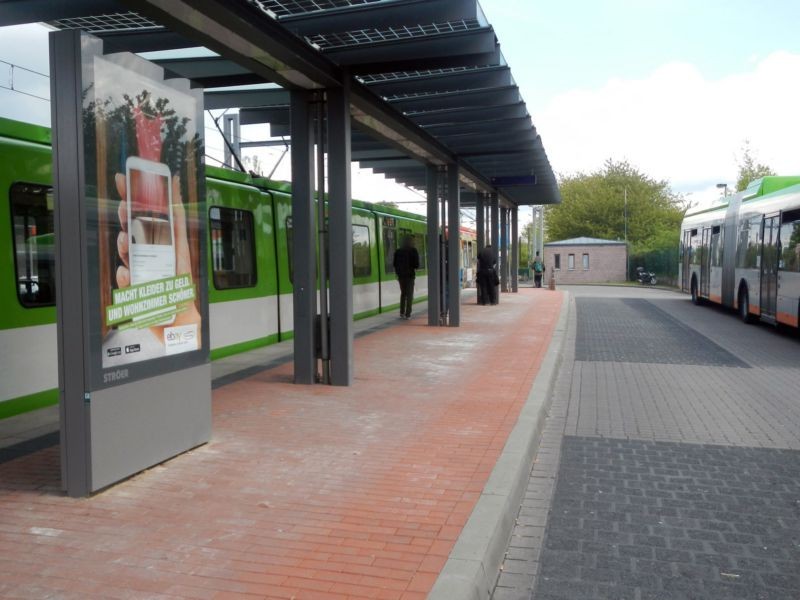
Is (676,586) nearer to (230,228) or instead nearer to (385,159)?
(230,228)

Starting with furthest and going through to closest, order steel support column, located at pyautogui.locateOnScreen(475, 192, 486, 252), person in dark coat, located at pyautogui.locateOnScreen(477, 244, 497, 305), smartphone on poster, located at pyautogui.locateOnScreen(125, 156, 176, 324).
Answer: steel support column, located at pyautogui.locateOnScreen(475, 192, 486, 252), person in dark coat, located at pyautogui.locateOnScreen(477, 244, 497, 305), smartphone on poster, located at pyautogui.locateOnScreen(125, 156, 176, 324)

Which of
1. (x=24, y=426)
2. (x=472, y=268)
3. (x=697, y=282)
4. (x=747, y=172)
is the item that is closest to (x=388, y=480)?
(x=24, y=426)

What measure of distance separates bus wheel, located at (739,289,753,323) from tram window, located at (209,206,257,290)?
42.1 feet

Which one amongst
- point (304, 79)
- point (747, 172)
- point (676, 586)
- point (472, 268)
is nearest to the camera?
point (676, 586)

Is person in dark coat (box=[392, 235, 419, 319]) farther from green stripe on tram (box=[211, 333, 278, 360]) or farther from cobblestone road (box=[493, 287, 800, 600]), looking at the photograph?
cobblestone road (box=[493, 287, 800, 600])

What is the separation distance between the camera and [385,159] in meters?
15.7

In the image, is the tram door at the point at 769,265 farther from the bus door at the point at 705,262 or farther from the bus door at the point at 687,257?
the bus door at the point at 687,257

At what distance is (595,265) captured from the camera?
5288cm

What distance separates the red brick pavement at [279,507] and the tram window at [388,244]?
11.6m

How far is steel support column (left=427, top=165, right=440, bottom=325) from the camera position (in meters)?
15.0

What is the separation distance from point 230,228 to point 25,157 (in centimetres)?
423

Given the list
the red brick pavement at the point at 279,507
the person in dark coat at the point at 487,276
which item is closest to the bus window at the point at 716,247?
the person in dark coat at the point at 487,276

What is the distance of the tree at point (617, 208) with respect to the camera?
6962 centimetres

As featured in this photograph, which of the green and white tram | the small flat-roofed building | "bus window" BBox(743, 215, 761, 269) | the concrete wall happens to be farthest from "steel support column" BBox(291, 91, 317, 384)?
the concrete wall
